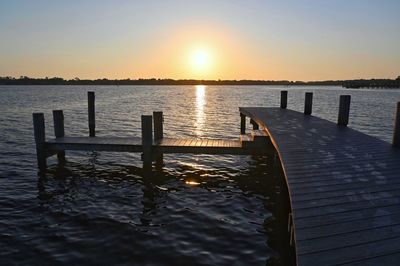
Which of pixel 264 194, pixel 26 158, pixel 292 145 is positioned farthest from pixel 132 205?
pixel 26 158

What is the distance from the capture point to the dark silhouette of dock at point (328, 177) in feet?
13.1

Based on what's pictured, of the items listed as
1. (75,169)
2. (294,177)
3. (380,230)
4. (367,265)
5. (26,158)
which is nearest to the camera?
(367,265)

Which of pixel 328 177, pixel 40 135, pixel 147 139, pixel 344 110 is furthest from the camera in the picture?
pixel 344 110

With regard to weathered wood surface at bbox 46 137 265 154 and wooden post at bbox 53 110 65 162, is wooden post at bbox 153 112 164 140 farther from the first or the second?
wooden post at bbox 53 110 65 162

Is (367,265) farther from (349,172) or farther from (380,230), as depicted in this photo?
(349,172)

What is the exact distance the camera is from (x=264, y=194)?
36.7 feet

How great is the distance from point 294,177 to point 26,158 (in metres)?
13.8

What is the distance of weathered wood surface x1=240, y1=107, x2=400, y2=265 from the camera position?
12.7ft

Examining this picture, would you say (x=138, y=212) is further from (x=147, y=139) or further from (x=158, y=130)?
(x=158, y=130)

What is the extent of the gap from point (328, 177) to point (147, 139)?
7.47m

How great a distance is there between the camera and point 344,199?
5.36 metres

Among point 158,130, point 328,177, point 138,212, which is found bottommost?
point 138,212

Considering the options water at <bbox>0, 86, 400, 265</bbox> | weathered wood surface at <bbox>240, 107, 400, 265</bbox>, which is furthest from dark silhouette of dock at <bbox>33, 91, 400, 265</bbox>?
water at <bbox>0, 86, 400, 265</bbox>

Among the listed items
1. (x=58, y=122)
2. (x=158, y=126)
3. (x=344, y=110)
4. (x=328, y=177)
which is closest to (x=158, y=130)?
(x=158, y=126)
